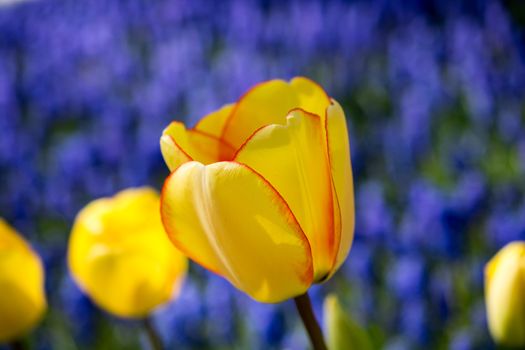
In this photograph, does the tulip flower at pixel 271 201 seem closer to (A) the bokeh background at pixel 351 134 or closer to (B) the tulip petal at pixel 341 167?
(B) the tulip petal at pixel 341 167

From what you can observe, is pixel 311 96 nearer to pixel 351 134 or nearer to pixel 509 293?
pixel 509 293

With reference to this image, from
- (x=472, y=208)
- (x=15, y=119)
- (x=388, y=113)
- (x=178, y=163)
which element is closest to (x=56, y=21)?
(x=15, y=119)

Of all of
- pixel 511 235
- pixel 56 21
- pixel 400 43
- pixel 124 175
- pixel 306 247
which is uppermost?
pixel 306 247

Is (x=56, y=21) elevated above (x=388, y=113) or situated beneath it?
situated beneath

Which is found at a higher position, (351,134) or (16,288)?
(16,288)

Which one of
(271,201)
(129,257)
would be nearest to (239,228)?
(271,201)

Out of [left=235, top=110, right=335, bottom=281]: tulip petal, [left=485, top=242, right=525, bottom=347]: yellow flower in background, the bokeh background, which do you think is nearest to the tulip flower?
[left=235, top=110, right=335, bottom=281]: tulip petal

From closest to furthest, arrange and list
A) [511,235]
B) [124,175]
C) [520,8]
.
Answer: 1. [511,235]
2. [124,175]
3. [520,8]

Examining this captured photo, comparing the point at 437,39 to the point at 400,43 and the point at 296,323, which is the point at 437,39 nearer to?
the point at 400,43
